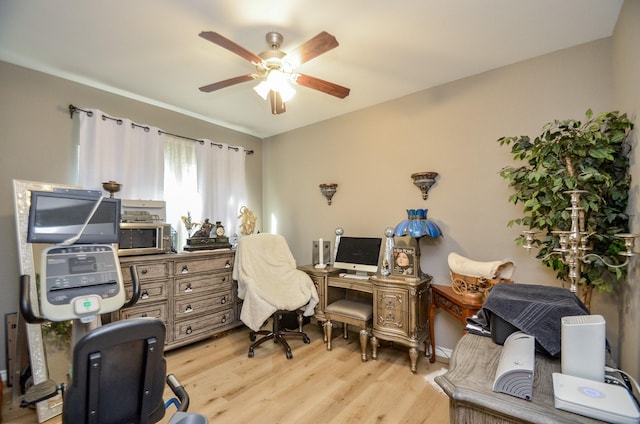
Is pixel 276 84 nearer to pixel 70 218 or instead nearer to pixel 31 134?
pixel 70 218

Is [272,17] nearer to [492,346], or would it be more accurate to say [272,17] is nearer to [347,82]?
[347,82]

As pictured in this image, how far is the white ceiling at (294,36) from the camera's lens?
1722mm

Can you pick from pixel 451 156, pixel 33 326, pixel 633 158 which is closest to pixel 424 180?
pixel 451 156

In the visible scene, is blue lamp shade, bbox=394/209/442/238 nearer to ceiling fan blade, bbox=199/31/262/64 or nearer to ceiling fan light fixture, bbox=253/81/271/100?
ceiling fan light fixture, bbox=253/81/271/100

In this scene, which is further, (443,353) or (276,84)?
(443,353)

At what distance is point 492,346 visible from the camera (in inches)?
43.4

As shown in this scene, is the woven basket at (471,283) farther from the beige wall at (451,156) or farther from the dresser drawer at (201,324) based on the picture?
the dresser drawer at (201,324)

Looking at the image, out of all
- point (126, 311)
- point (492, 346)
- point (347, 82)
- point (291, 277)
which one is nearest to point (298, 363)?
point (291, 277)

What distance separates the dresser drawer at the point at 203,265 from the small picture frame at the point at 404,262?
186cm

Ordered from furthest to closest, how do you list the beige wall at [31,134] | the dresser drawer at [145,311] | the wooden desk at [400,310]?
the dresser drawer at [145,311] → the wooden desk at [400,310] → the beige wall at [31,134]

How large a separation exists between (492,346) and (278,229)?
333 cm

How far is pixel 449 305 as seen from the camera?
7.81ft

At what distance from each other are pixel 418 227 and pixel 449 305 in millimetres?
696

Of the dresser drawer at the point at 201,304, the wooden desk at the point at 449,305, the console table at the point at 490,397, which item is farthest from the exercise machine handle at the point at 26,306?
the wooden desk at the point at 449,305
